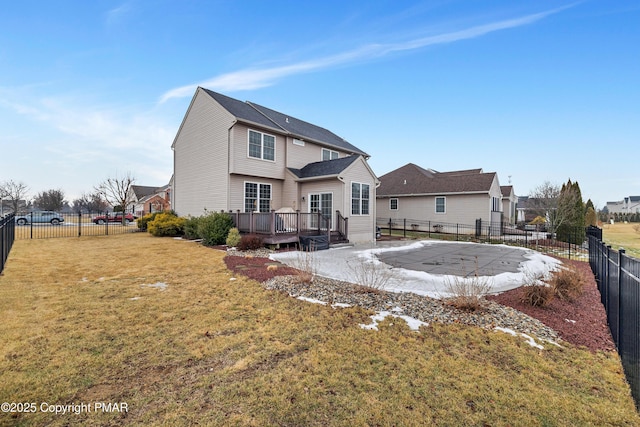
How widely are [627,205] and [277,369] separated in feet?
423

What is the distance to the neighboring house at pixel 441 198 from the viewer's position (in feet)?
71.1

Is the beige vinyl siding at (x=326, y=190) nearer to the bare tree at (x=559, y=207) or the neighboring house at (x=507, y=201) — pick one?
the bare tree at (x=559, y=207)

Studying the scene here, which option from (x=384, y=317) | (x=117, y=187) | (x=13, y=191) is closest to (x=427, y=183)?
(x=384, y=317)

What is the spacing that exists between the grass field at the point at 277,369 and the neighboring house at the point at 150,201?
33.8 m

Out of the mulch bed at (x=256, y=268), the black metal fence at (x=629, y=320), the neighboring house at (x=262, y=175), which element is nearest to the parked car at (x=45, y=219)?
the neighboring house at (x=262, y=175)

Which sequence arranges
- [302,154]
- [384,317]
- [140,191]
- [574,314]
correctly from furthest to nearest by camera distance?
[140,191] < [302,154] < [574,314] < [384,317]

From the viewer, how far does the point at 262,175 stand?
1511cm

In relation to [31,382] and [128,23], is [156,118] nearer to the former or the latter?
[128,23]

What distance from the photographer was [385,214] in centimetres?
2711

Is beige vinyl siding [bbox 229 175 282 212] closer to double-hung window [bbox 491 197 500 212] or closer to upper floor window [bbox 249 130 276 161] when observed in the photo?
upper floor window [bbox 249 130 276 161]

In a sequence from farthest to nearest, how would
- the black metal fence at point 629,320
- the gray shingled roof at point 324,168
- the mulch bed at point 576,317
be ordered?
1. the gray shingled roof at point 324,168
2. the mulch bed at point 576,317
3. the black metal fence at point 629,320

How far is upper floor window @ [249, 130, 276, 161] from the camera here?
14688mm

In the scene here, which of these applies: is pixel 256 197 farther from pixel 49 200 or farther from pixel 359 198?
pixel 49 200

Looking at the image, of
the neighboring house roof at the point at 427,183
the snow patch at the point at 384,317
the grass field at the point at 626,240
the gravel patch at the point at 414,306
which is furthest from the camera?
the neighboring house roof at the point at 427,183
